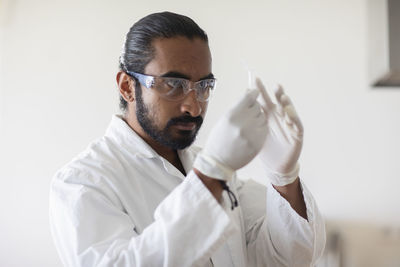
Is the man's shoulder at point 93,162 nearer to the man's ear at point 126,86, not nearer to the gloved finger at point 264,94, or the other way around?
the man's ear at point 126,86

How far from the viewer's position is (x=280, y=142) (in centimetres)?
105

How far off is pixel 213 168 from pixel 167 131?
1.14 ft

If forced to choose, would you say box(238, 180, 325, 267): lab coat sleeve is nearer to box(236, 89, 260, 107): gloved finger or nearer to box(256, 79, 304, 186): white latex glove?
box(256, 79, 304, 186): white latex glove

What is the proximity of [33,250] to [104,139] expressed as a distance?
1.34m

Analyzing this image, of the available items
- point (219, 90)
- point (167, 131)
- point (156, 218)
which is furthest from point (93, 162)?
point (219, 90)

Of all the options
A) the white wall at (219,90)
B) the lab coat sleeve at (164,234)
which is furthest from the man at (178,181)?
the white wall at (219,90)

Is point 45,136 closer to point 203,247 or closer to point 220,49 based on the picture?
point 220,49

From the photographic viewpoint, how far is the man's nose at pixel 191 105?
1146 mm

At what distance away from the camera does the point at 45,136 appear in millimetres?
2357

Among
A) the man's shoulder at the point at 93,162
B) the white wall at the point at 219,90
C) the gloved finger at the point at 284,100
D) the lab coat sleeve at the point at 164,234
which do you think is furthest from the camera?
the white wall at the point at 219,90

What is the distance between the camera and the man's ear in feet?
4.20

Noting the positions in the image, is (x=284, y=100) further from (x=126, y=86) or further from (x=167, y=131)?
(x=126, y=86)

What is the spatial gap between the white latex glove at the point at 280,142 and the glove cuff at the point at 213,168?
7.9 inches

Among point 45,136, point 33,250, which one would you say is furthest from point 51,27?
point 33,250
